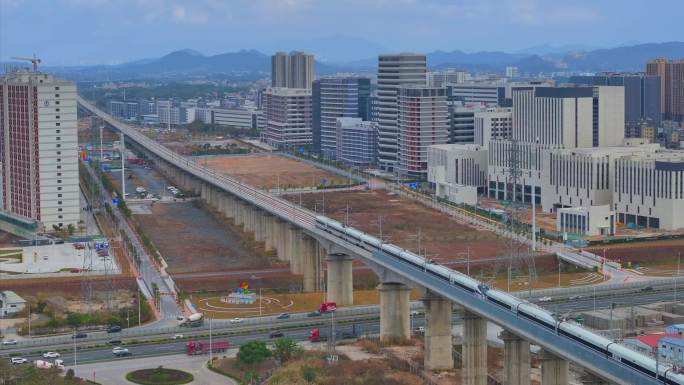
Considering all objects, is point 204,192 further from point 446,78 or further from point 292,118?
point 446,78

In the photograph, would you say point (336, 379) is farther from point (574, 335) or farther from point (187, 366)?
point (574, 335)

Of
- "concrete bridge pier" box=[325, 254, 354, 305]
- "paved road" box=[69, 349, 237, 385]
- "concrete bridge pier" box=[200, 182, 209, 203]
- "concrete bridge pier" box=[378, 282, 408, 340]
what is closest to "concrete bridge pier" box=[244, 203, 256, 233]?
"concrete bridge pier" box=[200, 182, 209, 203]

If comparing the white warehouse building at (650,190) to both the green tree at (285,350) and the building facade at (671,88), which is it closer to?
the green tree at (285,350)

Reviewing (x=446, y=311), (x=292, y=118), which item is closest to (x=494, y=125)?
(x=292, y=118)

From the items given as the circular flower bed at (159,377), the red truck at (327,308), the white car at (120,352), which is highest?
the red truck at (327,308)

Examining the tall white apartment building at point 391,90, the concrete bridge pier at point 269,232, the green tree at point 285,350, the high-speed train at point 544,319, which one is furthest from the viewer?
the tall white apartment building at point 391,90

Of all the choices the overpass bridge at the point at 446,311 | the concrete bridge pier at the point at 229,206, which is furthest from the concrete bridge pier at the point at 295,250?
the concrete bridge pier at the point at 229,206
